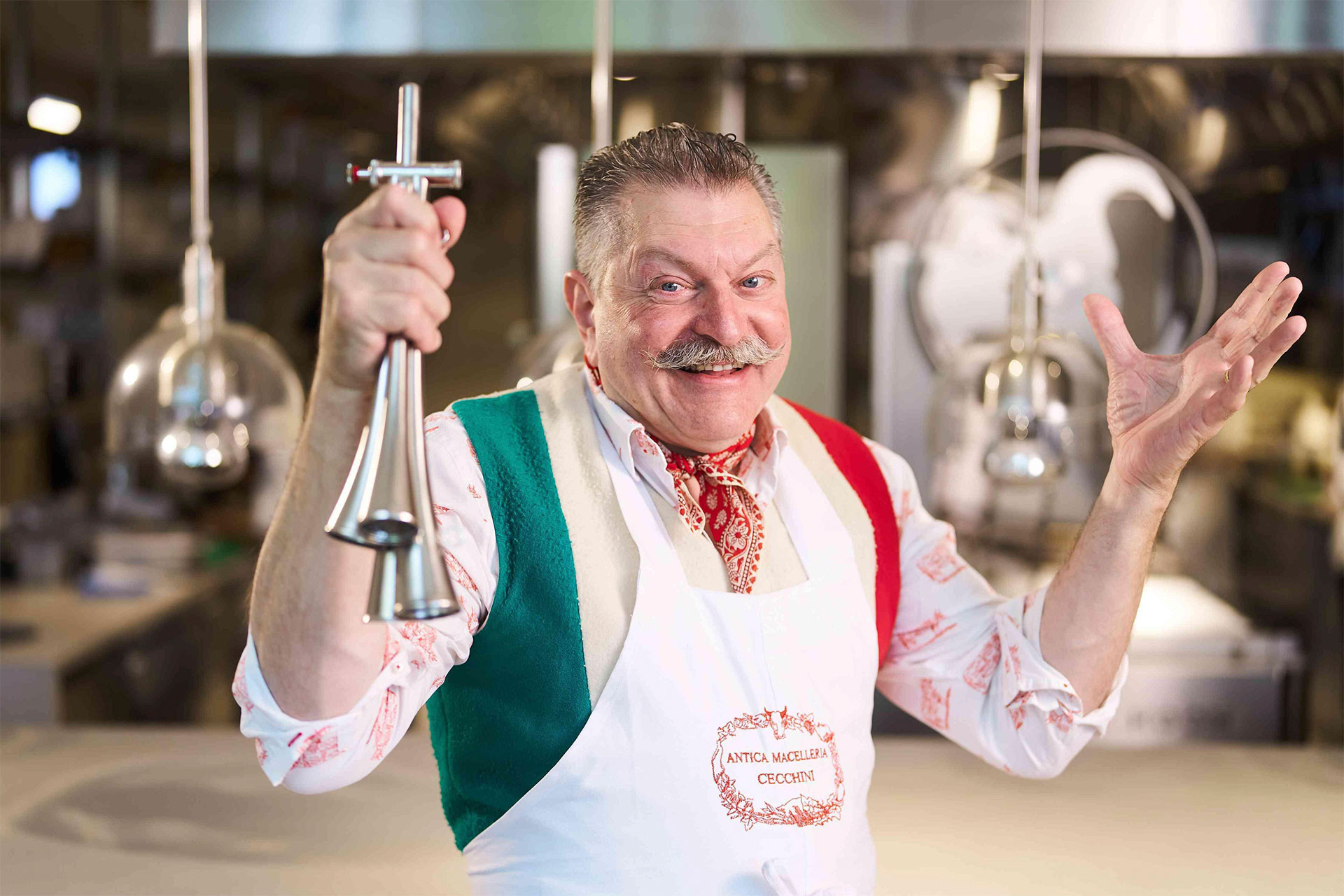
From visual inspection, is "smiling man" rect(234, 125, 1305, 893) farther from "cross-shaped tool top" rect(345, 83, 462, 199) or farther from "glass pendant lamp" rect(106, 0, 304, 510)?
"glass pendant lamp" rect(106, 0, 304, 510)

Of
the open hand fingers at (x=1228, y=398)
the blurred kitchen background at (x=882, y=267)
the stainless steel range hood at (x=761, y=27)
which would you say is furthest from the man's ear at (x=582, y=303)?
the blurred kitchen background at (x=882, y=267)

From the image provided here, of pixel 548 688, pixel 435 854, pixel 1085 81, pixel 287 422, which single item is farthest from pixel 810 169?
pixel 548 688

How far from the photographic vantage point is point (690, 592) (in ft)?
4.15

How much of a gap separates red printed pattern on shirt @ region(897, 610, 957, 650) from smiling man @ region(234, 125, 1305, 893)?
1.6 inches

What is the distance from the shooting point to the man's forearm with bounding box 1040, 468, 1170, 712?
129 cm

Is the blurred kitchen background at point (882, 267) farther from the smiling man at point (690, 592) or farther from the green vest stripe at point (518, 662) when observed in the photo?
the green vest stripe at point (518, 662)

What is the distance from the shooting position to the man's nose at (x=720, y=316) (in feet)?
4.11

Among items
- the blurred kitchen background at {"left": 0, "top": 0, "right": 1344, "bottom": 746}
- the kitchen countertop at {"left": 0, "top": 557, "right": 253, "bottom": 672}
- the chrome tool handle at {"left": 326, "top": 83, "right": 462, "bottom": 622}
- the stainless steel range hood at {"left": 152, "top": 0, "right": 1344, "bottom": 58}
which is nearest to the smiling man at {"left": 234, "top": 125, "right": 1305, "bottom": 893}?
the chrome tool handle at {"left": 326, "top": 83, "right": 462, "bottom": 622}

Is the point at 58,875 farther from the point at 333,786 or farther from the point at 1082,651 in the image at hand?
the point at 1082,651

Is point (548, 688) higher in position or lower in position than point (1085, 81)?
lower

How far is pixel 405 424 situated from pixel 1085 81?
10.00ft

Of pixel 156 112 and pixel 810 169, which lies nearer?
pixel 810 169

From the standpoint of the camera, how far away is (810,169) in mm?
3400

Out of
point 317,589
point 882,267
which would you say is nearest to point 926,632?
point 317,589
